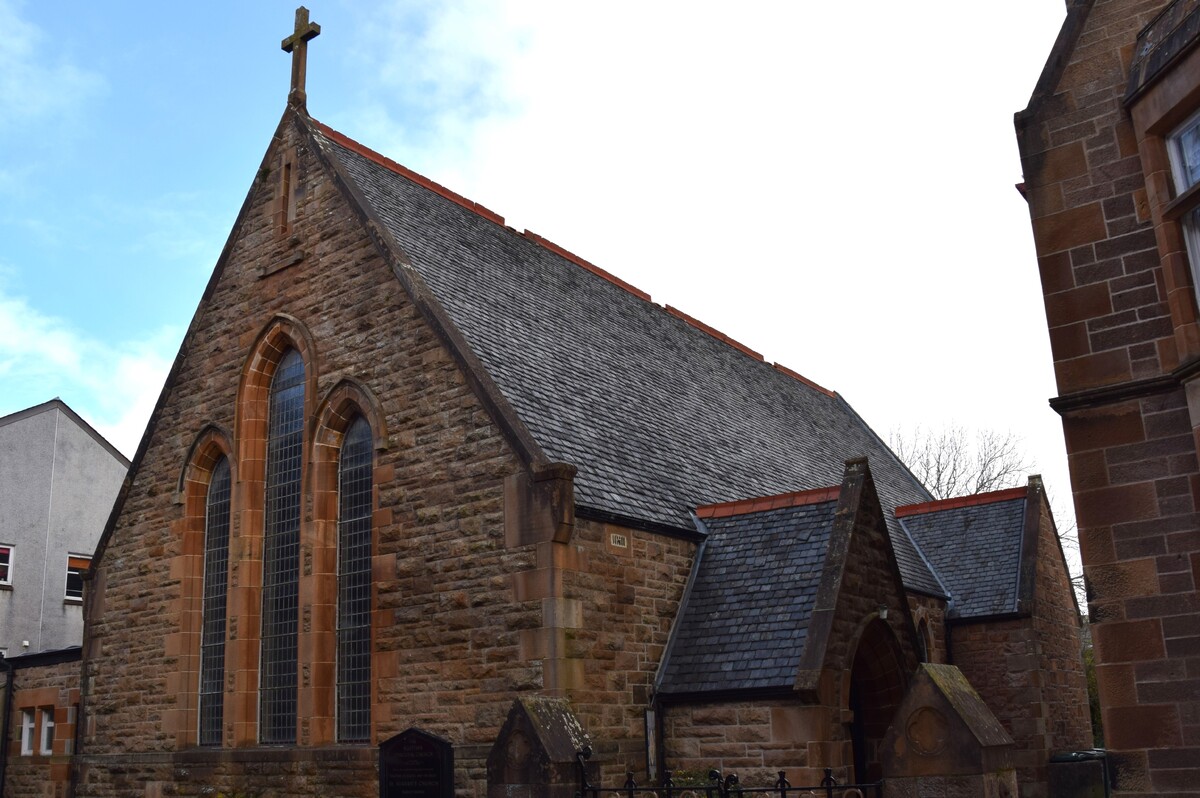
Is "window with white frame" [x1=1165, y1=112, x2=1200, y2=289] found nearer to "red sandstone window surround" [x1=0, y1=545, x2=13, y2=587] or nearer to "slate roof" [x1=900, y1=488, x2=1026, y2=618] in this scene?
"slate roof" [x1=900, y1=488, x2=1026, y2=618]

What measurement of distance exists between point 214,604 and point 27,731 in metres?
6.53

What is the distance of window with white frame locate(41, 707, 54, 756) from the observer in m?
19.8

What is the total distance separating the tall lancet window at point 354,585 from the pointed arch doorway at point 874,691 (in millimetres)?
6474

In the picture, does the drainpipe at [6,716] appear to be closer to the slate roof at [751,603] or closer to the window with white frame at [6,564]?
the window with white frame at [6,564]

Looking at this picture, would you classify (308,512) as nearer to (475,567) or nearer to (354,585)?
(354,585)

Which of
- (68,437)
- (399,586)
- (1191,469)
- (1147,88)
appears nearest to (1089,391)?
(1191,469)

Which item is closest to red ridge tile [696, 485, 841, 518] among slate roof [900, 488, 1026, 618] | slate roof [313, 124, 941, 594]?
slate roof [313, 124, 941, 594]

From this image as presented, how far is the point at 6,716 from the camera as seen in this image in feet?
67.7

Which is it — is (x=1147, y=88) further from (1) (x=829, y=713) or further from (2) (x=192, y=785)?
(2) (x=192, y=785)

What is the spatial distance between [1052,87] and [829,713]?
7273 millimetres

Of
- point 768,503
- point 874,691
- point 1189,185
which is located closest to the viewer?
point 1189,185

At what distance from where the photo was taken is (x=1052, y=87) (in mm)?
11438

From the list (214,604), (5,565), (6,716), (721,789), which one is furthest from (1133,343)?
(5,565)

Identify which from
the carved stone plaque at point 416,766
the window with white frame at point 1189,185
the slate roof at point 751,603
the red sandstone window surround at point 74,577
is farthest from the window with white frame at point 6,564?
the window with white frame at point 1189,185
